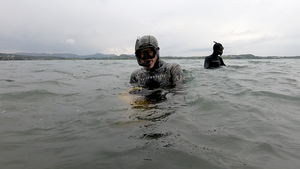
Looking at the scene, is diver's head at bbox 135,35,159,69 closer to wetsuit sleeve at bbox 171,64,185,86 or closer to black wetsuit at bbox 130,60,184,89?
black wetsuit at bbox 130,60,184,89

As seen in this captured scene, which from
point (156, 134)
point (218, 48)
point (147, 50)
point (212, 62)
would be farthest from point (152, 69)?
point (212, 62)

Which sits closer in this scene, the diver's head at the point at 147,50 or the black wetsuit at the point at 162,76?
the diver's head at the point at 147,50

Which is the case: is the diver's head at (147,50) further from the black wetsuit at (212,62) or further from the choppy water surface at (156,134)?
the black wetsuit at (212,62)

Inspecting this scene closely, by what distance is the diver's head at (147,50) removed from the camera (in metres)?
4.59

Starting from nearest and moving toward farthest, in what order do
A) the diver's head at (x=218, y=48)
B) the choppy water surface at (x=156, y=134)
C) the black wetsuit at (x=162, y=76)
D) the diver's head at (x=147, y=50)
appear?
1. the choppy water surface at (x=156, y=134)
2. the diver's head at (x=147, y=50)
3. the black wetsuit at (x=162, y=76)
4. the diver's head at (x=218, y=48)

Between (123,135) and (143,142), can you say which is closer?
(143,142)

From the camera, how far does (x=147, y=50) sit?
470 cm

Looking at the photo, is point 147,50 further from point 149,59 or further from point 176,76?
point 176,76

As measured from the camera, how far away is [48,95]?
506cm

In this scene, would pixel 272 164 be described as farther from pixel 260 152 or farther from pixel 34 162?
pixel 34 162

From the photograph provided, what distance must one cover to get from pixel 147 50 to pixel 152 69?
0.67 meters

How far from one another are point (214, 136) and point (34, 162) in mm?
1937

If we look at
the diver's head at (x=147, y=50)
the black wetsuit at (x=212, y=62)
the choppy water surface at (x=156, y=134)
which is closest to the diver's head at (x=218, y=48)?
the black wetsuit at (x=212, y=62)

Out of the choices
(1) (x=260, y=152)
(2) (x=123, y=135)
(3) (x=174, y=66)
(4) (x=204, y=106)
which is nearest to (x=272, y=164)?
(1) (x=260, y=152)
